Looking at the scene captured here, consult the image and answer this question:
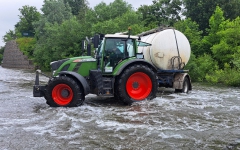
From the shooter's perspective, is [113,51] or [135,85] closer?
[113,51]

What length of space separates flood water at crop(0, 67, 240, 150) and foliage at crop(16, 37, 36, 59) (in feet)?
147

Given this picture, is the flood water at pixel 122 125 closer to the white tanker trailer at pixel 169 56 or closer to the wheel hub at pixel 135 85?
the wheel hub at pixel 135 85

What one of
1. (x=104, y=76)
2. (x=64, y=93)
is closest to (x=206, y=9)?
(x=104, y=76)

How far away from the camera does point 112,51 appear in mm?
9289

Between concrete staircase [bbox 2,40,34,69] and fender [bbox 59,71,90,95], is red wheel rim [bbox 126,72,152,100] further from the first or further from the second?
concrete staircase [bbox 2,40,34,69]

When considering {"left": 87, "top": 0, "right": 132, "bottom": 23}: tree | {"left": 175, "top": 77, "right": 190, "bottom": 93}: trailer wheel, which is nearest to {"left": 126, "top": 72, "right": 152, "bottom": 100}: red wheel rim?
{"left": 175, "top": 77, "right": 190, "bottom": 93}: trailer wheel

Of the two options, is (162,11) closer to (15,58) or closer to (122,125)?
(122,125)

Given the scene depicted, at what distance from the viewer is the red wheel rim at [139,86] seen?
9430mm

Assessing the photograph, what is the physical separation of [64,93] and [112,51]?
6.95 feet

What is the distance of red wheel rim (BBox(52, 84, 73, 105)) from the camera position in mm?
8570

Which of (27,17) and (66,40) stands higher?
(27,17)

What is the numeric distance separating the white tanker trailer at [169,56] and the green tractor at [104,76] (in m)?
2.09

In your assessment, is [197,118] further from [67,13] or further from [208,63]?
[67,13]

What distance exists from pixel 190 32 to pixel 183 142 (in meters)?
18.9
